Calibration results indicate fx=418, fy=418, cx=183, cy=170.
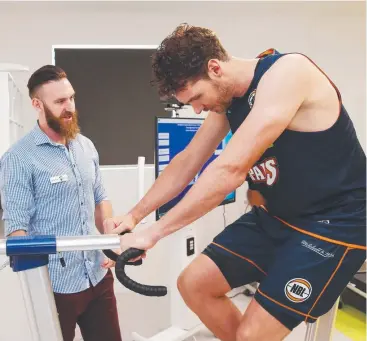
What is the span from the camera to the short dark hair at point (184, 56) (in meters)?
1.32

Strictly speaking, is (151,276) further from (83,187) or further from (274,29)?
(274,29)

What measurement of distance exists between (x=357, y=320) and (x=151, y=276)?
5.84 feet

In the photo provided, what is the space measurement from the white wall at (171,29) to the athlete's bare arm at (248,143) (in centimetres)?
234

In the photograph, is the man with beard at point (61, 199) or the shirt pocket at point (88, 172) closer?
the man with beard at point (61, 199)

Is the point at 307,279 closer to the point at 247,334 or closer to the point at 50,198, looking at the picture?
the point at 247,334

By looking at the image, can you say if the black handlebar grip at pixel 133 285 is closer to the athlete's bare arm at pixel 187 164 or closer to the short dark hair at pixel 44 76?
the athlete's bare arm at pixel 187 164

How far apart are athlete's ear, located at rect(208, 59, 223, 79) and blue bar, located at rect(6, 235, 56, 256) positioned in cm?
70

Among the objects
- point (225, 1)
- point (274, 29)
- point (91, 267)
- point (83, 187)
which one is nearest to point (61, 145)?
point (83, 187)

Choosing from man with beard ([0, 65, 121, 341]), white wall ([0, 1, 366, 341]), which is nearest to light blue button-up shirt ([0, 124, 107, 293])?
man with beard ([0, 65, 121, 341])

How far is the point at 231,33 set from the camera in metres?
4.10

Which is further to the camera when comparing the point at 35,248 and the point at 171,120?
the point at 171,120

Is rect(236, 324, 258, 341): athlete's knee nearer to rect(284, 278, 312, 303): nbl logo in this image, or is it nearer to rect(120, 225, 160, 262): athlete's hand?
rect(284, 278, 312, 303): nbl logo

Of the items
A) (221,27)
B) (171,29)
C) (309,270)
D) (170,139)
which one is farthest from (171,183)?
Result: (221,27)

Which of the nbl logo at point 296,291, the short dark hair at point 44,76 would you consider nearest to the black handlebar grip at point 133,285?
the nbl logo at point 296,291
